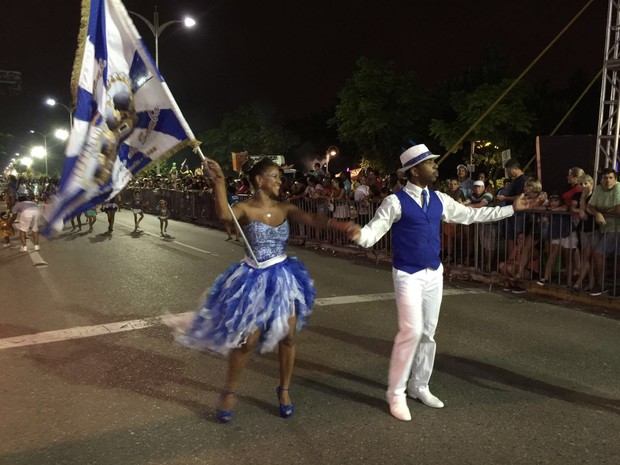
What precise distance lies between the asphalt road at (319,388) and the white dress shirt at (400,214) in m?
1.32

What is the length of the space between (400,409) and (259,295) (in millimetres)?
1318

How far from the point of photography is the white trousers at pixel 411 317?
4.12 metres

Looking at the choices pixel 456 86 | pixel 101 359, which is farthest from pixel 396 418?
pixel 456 86

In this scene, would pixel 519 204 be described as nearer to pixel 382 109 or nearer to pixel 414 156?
pixel 414 156

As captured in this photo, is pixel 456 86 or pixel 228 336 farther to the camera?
pixel 456 86

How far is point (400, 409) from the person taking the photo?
163 inches

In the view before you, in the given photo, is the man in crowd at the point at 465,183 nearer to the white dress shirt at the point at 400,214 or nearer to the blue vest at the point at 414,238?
the white dress shirt at the point at 400,214

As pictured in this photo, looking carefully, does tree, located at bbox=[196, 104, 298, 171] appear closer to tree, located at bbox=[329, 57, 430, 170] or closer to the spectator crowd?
tree, located at bbox=[329, 57, 430, 170]

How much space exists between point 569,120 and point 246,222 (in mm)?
43879

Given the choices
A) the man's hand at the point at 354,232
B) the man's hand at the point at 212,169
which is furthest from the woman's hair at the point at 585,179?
the man's hand at the point at 212,169

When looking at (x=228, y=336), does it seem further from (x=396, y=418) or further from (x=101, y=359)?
(x=101, y=359)

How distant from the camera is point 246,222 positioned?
13.6 ft


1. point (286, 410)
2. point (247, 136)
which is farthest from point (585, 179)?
point (247, 136)

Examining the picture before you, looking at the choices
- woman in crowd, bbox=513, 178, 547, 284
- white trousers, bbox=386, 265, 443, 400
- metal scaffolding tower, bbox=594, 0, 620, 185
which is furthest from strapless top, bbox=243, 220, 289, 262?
metal scaffolding tower, bbox=594, 0, 620, 185
